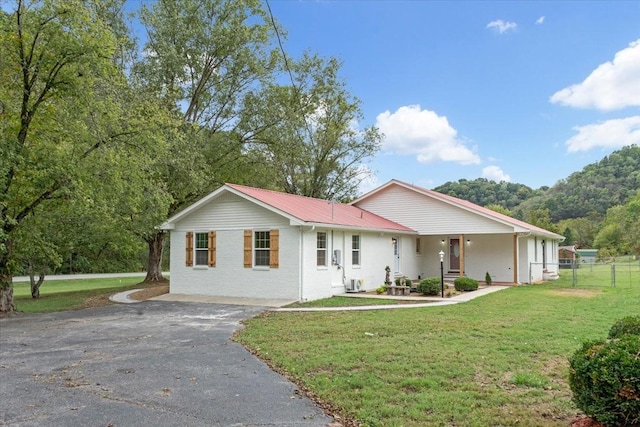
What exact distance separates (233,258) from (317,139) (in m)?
16.3

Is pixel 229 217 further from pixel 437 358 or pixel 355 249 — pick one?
pixel 437 358

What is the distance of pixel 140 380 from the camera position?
6043 millimetres

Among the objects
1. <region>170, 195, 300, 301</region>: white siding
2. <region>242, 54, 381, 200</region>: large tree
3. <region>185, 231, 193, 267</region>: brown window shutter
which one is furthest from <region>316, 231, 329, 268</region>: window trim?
<region>242, 54, 381, 200</region>: large tree

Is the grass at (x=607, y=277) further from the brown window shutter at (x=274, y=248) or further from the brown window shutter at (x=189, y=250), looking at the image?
the brown window shutter at (x=189, y=250)

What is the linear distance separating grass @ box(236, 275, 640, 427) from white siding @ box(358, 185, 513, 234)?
7932 mm

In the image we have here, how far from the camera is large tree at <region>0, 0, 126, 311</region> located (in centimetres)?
1149

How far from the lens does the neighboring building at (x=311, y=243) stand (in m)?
15.3

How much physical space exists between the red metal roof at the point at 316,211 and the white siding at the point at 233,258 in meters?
0.44

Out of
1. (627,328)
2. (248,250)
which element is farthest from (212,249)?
(627,328)

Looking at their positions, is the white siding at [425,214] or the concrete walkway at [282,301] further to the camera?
the white siding at [425,214]

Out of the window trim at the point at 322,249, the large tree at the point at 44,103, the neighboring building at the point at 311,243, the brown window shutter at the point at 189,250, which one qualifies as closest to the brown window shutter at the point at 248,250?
the neighboring building at the point at 311,243

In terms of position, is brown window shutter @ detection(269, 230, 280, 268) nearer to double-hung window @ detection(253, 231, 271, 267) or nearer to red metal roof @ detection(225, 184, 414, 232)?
double-hung window @ detection(253, 231, 271, 267)

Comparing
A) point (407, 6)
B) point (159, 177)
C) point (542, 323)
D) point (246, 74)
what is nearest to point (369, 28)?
point (407, 6)

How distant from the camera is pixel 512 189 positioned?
74.6m
